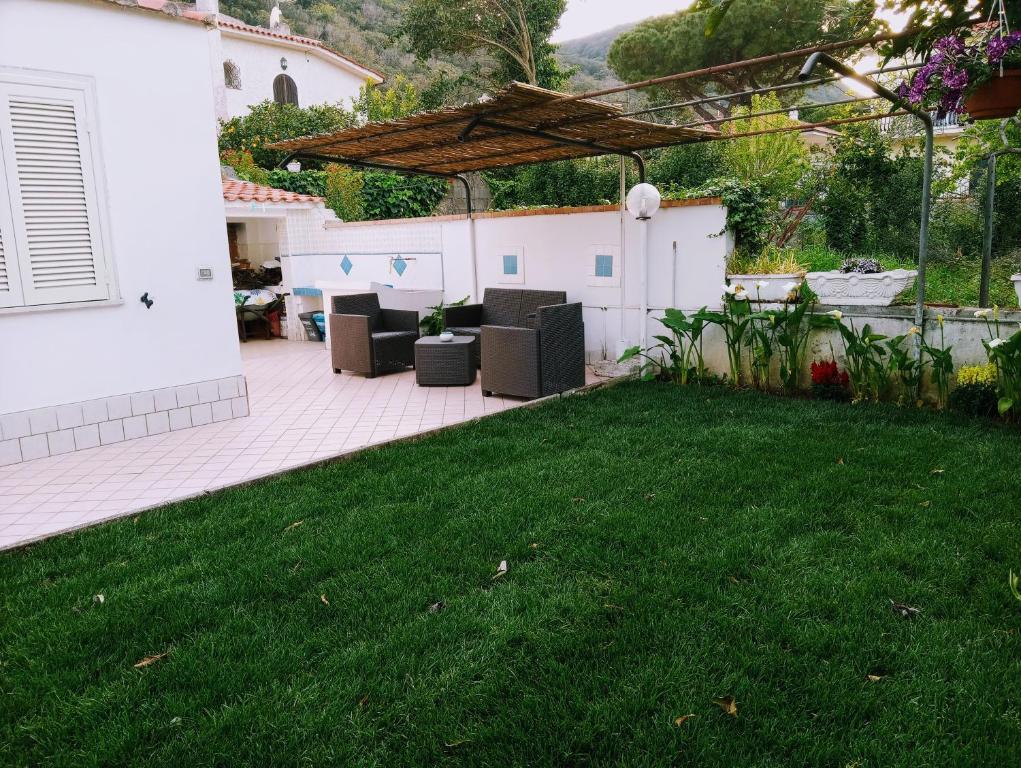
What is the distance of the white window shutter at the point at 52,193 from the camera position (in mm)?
5066

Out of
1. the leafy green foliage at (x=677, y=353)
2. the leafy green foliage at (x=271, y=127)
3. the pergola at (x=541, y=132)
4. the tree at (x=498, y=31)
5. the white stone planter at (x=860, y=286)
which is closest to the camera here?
the pergola at (x=541, y=132)

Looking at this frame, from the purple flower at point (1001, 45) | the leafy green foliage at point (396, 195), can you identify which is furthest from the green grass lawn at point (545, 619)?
the leafy green foliage at point (396, 195)

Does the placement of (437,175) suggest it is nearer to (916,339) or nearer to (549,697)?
(916,339)

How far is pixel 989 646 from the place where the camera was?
104 inches

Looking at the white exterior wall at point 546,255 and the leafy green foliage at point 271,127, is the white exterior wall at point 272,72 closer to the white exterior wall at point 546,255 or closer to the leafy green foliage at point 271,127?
the leafy green foliage at point 271,127

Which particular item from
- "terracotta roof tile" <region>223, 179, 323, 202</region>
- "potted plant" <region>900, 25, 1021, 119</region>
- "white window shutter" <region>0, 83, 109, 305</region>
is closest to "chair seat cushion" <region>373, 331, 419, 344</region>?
"white window shutter" <region>0, 83, 109, 305</region>

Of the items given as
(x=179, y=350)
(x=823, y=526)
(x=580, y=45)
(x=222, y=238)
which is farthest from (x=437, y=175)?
(x=580, y=45)

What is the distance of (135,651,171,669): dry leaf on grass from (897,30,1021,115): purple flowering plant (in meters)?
3.55

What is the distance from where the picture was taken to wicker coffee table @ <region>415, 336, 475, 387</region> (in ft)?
24.5

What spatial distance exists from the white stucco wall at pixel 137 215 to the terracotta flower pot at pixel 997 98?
5.50 metres

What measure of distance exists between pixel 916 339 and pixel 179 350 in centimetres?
625

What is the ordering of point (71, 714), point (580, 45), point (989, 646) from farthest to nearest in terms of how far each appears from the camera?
point (580, 45)
point (989, 646)
point (71, 714)

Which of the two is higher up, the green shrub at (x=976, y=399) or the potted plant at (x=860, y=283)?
the potted plant at (x=860, y=283)

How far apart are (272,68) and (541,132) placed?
21.0 metres
